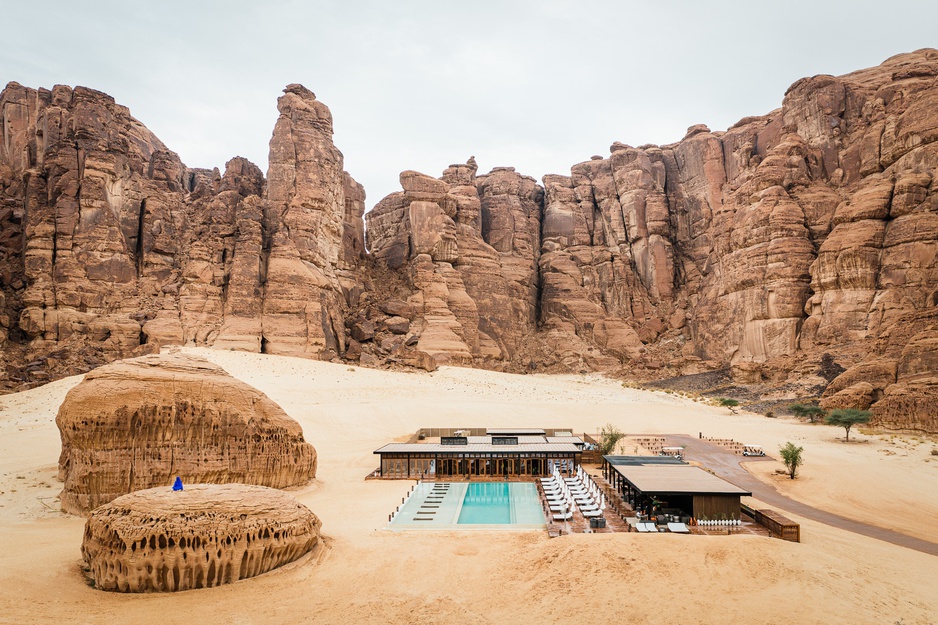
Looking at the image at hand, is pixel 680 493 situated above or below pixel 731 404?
above

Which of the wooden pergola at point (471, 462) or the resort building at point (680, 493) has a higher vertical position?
the resort building at point (680, 493)

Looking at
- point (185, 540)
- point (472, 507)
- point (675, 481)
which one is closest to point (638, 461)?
point (675, 481)

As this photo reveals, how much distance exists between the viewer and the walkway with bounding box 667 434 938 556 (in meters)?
16.6

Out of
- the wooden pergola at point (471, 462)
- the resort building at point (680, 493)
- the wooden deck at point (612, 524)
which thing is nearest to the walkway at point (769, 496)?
the resort building at point (680, 493)

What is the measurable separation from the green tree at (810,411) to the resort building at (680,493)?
79.2 feet

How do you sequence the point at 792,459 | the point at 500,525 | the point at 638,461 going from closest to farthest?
the point at 500,525 → the point at 638,461 → the point at 792,459

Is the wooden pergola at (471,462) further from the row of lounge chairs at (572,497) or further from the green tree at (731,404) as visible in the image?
the green tree at (731,404)

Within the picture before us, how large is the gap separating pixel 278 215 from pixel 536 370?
3638 cm

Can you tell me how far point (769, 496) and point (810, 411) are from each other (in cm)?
2199

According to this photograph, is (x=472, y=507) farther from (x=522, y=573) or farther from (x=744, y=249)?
(x=744, y=249)

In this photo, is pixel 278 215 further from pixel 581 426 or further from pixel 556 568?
pixel 556 568

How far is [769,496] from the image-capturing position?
21031 millimetres

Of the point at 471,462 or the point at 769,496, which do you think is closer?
the point at 769,496

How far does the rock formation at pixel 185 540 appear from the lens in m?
11.8
